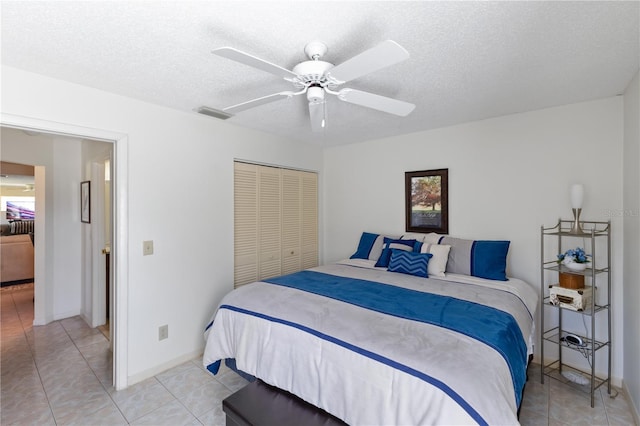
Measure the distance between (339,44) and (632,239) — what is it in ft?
7.99

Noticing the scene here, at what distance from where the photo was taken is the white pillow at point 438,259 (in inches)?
111

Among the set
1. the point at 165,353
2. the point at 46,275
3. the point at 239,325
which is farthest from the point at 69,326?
the point at 239,325

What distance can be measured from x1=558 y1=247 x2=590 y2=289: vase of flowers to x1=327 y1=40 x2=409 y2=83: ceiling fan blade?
6.94 ft

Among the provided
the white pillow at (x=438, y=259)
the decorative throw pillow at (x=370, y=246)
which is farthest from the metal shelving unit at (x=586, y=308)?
the decorative throw pillow at (x=370, y=246)

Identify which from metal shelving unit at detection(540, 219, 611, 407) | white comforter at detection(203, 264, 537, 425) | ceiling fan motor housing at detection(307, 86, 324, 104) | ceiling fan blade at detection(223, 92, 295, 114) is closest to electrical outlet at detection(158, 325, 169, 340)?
white comforter at detection(203, 264, 537, 425)

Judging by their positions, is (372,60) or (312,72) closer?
(372,60)

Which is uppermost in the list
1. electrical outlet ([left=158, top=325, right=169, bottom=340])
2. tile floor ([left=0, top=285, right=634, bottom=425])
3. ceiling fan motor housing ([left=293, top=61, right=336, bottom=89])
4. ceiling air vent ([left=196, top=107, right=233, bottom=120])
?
ceiling air vent ([left=196, top=107, right=233, bottom=120])

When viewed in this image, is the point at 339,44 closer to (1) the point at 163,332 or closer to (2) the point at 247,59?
(2) the point at 247,59

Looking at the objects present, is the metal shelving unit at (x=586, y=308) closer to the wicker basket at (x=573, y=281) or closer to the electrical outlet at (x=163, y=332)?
the wicker basket at (x=573, y=281)

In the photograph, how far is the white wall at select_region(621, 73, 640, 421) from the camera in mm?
2008

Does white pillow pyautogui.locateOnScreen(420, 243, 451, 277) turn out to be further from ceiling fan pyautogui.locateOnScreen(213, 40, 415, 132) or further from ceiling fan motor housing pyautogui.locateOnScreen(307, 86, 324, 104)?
ceiling fan motor housing pyautogui.locateOnScreen(307, 86, 324, 104)

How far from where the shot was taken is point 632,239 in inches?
83.7

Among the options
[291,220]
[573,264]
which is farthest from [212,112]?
[573,264]

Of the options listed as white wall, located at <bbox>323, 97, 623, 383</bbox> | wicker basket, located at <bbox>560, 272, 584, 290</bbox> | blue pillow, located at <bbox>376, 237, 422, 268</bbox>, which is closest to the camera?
wicker basket, located at <bbox>560, 272, 584, 290</bbox>
